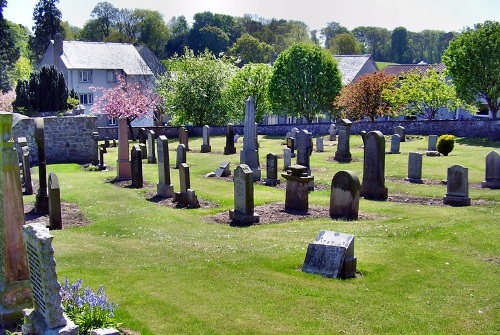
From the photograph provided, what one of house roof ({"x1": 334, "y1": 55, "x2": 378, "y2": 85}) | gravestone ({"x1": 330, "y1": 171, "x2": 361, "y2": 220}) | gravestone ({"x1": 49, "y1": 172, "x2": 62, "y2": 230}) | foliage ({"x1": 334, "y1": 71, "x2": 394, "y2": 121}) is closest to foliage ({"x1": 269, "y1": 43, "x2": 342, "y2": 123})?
foliage ({"x1": 334, "y1": 71, "x2": 394, "y2": 121})

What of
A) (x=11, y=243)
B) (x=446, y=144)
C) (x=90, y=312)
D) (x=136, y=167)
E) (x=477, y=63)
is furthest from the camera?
(x=477, y=63)

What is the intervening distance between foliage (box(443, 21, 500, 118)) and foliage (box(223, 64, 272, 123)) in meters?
17.1

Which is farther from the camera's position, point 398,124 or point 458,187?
point 398,124

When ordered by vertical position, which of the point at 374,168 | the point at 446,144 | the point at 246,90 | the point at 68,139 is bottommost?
the point at 374,168

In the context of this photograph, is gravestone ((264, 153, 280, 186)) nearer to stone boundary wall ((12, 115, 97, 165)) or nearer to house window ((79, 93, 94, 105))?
stone boundary wall ((12, 115, 97, 165))

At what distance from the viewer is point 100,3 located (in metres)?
112

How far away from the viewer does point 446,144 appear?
3014cm

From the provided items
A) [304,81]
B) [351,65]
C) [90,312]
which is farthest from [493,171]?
[351,65]

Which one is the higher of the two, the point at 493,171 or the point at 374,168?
the point at 374,168

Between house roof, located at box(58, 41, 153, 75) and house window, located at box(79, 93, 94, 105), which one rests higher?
house roof, located at box(58, 41, 153, 75)

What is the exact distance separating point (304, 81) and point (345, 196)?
3392 cm

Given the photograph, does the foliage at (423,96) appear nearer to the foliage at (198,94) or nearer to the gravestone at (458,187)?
the foliage at (198,94)

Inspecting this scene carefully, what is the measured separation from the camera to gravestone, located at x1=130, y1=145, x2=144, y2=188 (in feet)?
72.6

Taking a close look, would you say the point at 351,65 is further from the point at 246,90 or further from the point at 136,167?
the point at 136,167
